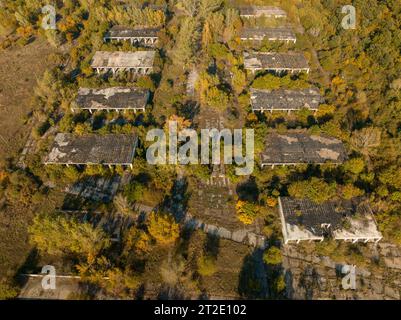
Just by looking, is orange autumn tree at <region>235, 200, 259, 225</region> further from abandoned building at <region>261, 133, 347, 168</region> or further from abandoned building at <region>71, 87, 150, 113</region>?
abandoned building at <region>71, 87, 150, 113</region>

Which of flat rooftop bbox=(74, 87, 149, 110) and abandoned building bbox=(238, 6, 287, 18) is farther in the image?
abandoned building bbox=(238, 6, 287, 18)

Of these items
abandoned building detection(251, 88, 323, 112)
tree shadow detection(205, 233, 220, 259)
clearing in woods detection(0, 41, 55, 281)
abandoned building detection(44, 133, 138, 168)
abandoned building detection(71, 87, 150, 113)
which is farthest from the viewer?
abandoned building detection(71, 87, 150, 113)

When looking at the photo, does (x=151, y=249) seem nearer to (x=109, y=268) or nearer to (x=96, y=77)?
(x=109, y=268)

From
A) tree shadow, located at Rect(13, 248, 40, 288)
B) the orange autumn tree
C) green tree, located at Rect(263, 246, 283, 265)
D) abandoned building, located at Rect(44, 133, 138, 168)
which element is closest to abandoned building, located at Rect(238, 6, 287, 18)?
abandoned building, located at Rect(44, 133, 138, 168)

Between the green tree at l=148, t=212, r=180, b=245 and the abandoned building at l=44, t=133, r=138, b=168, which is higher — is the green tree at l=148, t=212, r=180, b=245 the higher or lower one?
the lower one

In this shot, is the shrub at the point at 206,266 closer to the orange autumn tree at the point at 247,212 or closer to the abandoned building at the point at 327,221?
the orange autumn tree at the point at 247,212

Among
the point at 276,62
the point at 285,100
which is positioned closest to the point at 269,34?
the point at 276,62

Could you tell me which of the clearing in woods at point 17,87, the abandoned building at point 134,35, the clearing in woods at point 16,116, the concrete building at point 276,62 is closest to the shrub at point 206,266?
the clearing in woods at point 16,116

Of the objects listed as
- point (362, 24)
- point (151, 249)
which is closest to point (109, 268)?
point (151, 249)
